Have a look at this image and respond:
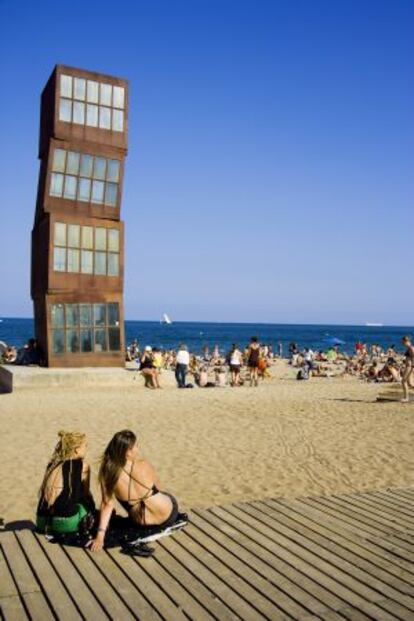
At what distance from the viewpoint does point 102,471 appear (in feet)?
18.3

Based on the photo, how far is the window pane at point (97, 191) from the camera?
23.4 metres

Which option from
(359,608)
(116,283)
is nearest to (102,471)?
(359,608)

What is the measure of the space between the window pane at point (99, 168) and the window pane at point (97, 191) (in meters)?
0.28

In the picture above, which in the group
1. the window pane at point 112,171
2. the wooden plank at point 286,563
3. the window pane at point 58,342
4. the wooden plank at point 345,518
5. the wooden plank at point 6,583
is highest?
the window pane at point 112,171

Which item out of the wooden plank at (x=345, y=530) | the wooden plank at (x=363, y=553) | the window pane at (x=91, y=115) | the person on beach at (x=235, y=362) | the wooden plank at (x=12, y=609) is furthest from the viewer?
the person on beach at (x=235, y=362)

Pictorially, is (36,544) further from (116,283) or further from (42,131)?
(42,131)

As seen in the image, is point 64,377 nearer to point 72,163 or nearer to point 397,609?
point 72,163

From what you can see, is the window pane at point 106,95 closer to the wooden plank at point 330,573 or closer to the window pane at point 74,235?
the window pane at point 74,235

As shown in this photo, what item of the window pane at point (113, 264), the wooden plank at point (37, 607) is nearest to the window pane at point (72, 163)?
the window pane at point (113, 264)

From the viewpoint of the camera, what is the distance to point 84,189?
23.3m

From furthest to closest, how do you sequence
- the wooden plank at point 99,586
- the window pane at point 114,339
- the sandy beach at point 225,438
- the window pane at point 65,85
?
1. the window pane at point 114,339
2. the window pane at point 65,85
3. the sandy beach at point 225,438
4. the wooden plank at point 99,586

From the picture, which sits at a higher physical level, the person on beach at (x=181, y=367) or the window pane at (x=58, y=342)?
the window pane at (x=58, y=342)

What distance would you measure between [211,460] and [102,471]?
5.53 metres

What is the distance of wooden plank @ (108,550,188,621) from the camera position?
437 cm
